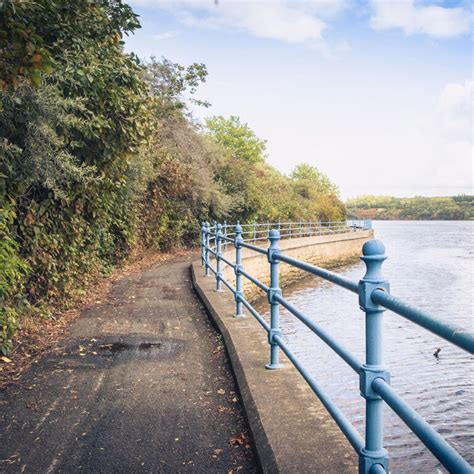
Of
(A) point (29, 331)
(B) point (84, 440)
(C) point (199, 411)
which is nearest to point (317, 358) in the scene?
(A) point (29, 331)

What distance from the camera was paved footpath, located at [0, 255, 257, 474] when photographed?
10.0ft

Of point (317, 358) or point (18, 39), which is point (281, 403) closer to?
point (18, 39)

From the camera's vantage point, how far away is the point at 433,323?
1514mm

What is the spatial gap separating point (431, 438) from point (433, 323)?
34 cm

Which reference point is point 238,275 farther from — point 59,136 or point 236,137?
point 236,137

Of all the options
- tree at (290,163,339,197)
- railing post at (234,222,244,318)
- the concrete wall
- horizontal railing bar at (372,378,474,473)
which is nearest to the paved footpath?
railing post at (234,222,244,318)

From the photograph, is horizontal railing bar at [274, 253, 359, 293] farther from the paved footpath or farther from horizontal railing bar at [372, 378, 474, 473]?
the paved footpath

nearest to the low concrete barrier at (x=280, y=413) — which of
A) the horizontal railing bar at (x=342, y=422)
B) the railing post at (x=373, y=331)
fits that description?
the horizontal railing bar at (x=342, y=422)

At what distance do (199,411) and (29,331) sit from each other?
322cm

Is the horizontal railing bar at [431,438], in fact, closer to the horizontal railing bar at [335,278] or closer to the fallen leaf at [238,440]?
the horizontal railing bar at [335,278]

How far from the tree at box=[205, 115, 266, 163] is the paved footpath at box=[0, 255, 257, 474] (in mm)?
44831

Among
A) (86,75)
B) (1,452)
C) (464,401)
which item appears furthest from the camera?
(464,401)

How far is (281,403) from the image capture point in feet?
11.5

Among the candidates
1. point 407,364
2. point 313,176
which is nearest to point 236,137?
point 313,176
